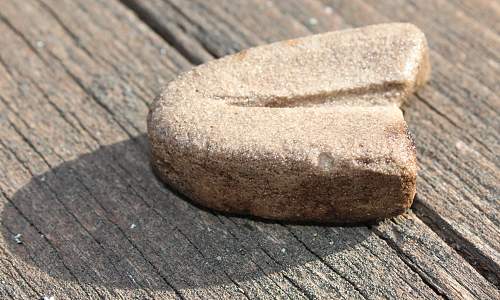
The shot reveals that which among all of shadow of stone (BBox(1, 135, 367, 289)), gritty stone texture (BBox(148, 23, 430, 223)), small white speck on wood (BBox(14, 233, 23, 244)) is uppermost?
gritty stone texture (BBox(148, 23, 430, 223))

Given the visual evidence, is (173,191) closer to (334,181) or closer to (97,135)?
A: (97,135)

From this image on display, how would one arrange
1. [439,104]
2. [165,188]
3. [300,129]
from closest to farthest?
[300,129]
[165,188]
[439,104]

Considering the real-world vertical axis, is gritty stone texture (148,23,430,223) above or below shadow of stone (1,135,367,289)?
above

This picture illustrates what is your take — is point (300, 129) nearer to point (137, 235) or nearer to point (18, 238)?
point (137, 235)

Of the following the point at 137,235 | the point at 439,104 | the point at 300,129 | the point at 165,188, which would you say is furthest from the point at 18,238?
the point at 439,104

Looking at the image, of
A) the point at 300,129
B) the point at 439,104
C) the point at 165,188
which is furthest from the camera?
the point at 439,104

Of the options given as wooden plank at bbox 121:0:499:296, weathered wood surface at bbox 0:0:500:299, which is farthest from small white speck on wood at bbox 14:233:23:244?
wooden plank at bbox 121:0:499:296

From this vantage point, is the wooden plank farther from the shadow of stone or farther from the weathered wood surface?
the shadow of stone

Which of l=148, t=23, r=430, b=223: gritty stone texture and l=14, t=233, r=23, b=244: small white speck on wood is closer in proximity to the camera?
l=148, t=23, r=430, b=223: gritty stone texture
